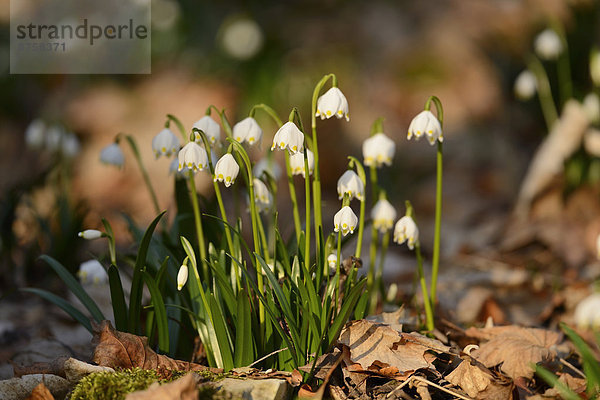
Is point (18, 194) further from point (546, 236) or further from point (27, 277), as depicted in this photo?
point (546, 236)

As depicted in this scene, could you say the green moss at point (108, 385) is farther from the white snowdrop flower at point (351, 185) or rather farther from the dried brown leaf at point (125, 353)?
the white snowdrop flower at point (351, 185)

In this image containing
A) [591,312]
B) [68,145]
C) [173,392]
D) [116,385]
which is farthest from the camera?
[68,145]

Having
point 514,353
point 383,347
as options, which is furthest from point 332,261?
point 514,353

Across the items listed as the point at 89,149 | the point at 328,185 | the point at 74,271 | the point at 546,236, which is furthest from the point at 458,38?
the point at 74,271

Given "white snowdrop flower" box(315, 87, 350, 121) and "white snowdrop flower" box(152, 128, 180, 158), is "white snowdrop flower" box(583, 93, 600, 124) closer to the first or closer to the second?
"white snowdrop flower" box(315, 87, 350, 121)

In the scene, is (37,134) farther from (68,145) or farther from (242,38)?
(242,38)

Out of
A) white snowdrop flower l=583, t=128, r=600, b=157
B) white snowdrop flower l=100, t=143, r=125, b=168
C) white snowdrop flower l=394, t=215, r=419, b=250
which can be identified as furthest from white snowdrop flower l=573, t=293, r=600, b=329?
white snowdrop flower l=583, t=128, r=600, b=157
